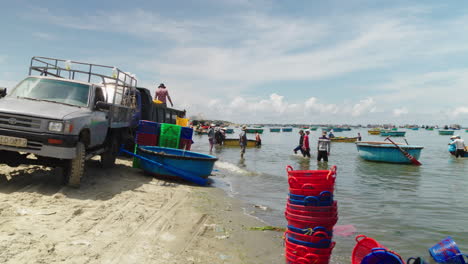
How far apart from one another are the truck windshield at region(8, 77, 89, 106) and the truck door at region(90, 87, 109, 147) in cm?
26

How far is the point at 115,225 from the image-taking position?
514 centimetres

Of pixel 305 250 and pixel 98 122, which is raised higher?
pixel 98 122

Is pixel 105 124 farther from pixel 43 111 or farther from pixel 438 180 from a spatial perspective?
pixel 438 180

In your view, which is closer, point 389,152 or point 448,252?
point 448,252

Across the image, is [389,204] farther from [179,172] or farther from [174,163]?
[174,163]

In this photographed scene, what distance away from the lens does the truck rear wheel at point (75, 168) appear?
6441 millimetres

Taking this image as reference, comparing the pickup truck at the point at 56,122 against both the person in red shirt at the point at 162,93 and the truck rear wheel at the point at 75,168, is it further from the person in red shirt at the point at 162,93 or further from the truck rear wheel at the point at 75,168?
the person in red shirt at the point at 162,93

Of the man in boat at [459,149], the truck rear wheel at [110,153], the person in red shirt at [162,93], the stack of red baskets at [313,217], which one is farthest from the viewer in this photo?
the man in boat at [459,149]

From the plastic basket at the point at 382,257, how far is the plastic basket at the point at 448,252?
1.52 metres

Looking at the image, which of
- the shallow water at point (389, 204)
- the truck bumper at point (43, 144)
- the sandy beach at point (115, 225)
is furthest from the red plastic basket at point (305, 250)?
the truck bumper at point (43, 144)

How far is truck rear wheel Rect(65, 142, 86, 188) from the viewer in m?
6.44

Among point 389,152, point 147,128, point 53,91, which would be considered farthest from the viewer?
point 389,152

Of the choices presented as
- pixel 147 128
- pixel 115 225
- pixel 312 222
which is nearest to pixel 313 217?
pixel 312 222

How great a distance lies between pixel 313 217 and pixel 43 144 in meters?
4.95
